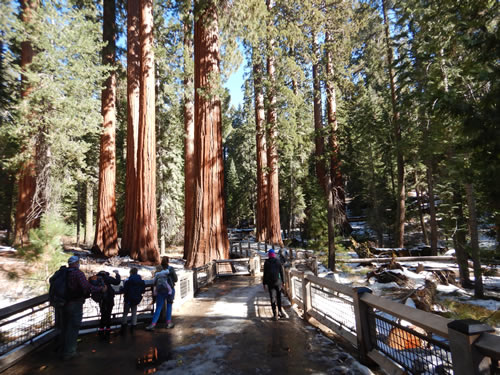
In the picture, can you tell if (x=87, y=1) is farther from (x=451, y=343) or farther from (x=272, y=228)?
(x=451, y=343)

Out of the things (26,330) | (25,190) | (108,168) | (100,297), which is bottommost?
(26,330)

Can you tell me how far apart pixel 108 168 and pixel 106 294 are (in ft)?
43.4

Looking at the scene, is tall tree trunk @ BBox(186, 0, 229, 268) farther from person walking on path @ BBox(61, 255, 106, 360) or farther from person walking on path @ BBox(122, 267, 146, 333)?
person walking on path @ BBox(61, 255, 106, 360)

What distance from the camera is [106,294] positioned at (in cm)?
633

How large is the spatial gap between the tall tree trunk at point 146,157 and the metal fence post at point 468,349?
48.8ft

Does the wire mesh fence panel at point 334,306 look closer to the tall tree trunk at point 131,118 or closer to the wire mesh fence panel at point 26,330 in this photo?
the wire mesh fence panel at point 26,330

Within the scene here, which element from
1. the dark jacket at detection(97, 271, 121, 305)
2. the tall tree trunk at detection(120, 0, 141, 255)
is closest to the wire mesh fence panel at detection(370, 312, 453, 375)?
the dark jacket at detection(97, 271, 121, 305)

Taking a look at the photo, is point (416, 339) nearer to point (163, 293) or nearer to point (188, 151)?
point (163, 293)

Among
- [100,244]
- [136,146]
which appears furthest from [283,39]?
[100,244]

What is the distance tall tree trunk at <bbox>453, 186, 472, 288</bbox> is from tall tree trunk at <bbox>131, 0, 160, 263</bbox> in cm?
1521

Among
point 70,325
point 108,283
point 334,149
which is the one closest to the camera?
point 70,325

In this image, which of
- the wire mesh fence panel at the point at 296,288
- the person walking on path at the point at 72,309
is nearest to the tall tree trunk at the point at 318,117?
the wire mesh fence panel at the point at 296,288

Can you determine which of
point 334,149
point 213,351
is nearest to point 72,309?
point 213,351

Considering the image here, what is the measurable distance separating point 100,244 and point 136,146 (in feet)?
19.7
